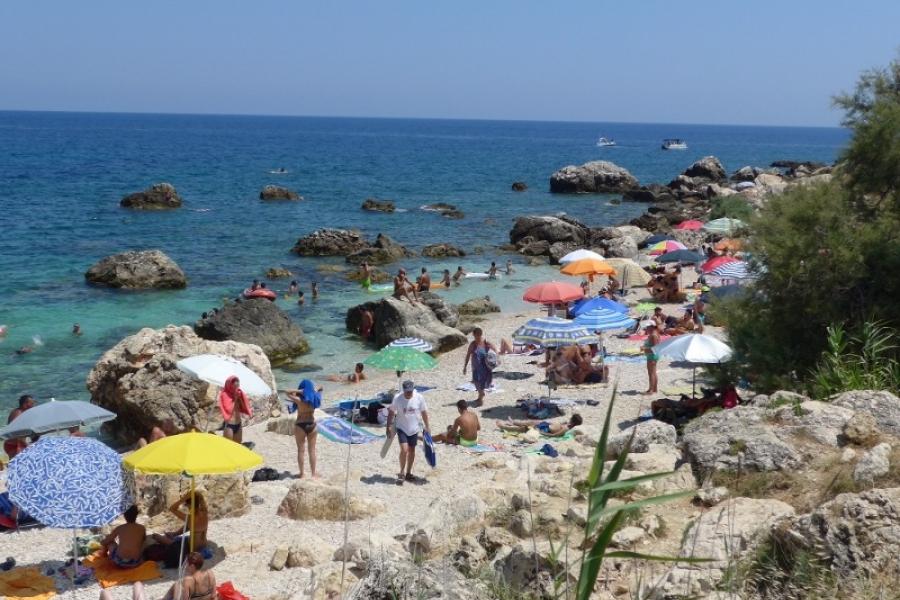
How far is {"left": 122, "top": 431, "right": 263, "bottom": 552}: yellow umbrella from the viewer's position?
923 cm

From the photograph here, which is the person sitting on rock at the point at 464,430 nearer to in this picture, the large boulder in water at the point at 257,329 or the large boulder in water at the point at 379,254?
the large boulder in water at the point at 257,329

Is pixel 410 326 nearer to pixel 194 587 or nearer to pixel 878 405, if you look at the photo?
pixel 878 405

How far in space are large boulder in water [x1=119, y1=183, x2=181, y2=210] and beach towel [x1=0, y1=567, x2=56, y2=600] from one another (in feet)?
153

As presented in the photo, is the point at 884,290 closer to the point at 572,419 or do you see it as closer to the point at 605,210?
the point at 572,419

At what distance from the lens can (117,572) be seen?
9.76 metres

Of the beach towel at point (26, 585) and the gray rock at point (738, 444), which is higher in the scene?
the gray rock at point (738, 444)

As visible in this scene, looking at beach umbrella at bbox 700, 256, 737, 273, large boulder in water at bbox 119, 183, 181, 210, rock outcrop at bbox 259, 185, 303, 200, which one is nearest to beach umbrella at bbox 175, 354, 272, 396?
beach umbrella at bbox 700, 256, 737, 273

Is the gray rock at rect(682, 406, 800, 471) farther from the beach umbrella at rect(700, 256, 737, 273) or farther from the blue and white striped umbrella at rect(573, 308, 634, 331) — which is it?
the beach umbrella at rect(700, 256, 737, 273)

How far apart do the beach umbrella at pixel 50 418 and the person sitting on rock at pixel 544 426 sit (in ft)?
22.2

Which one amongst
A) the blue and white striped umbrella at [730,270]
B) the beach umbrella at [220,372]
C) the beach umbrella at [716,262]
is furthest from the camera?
the beach umbrella at [716,262]

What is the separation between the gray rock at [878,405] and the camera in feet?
29.6

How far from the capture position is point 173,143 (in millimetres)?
130875

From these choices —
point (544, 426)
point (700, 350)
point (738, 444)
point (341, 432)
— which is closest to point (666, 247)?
point (544, 426)

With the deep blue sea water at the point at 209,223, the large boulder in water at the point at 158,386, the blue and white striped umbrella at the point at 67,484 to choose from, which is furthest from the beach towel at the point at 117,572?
the deep blue sea water at the point at 209,223
